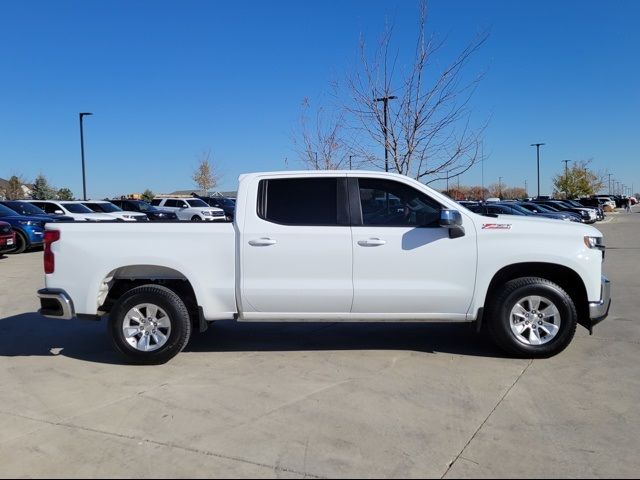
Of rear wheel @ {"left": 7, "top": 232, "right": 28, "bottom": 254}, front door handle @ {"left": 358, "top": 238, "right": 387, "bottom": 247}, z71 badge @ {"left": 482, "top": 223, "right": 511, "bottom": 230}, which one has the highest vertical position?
z71 badge @ {"left": 482, "top": 223, "right": 511, "bottom": 230}

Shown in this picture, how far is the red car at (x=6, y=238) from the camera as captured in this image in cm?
1519

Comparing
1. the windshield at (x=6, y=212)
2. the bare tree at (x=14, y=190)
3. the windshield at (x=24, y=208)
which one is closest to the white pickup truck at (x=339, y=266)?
the windshield at (x=6, y=212)

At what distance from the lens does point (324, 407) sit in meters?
4.57

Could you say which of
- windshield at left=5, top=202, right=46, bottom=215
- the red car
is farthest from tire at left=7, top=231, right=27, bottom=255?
windshield at left=5, top=202, right=46, bottom=215

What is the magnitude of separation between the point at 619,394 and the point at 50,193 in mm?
61453

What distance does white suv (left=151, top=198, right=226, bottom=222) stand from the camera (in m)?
30.5

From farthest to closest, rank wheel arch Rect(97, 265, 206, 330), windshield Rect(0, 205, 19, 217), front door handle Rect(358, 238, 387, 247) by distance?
windshield Rect(0, 205, 19, 217)
wheel arch Rect(97, 265, 206, 330)
front door handle Rect(358, 238, 387, 247)

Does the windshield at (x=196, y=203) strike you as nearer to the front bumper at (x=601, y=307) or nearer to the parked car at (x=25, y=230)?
the parked car at (x=25, y=230)

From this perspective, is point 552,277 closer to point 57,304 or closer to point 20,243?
point 57,304

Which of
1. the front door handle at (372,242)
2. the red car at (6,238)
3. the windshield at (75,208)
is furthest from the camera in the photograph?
the windshield at (75,208)

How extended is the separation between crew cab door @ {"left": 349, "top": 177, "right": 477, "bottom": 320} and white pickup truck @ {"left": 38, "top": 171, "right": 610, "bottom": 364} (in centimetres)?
1

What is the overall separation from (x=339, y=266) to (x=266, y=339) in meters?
1.71

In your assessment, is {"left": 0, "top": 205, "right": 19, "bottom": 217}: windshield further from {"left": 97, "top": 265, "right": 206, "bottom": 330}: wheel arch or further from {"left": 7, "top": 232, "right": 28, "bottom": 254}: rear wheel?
{"left": 97, "top": 265, "right": 206, "bottom": 330}: wheel arch

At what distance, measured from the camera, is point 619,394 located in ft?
15.7
